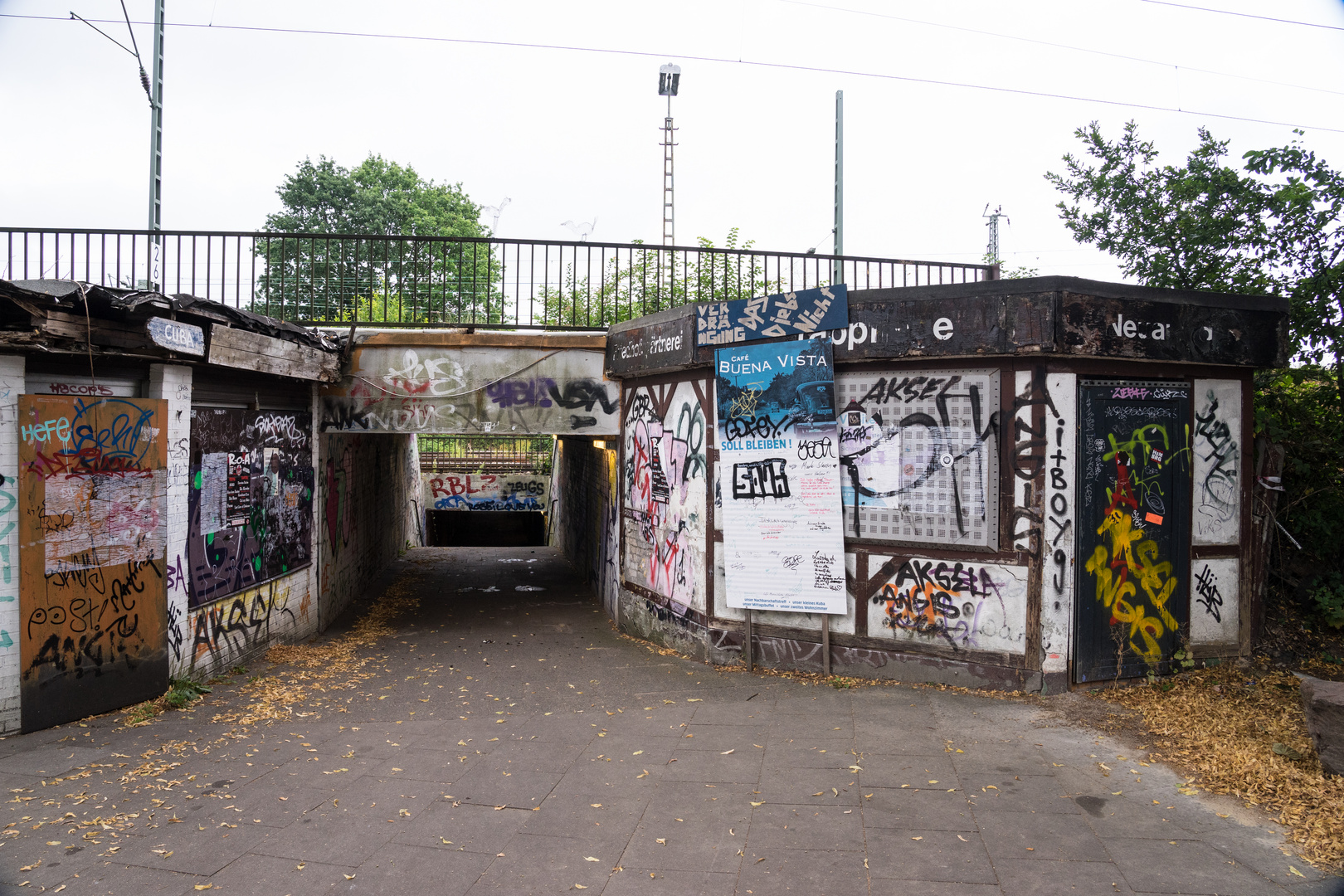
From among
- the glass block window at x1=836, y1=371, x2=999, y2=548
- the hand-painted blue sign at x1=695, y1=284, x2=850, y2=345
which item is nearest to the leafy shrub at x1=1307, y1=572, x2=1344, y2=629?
the glass block window at x1=836, y1=371, x2=999, y2=548

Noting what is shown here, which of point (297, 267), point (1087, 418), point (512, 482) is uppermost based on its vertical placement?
point (297, 267)

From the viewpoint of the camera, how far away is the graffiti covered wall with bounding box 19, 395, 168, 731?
17.3 feet

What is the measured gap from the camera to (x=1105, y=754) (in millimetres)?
4863

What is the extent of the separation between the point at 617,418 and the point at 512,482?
12.2 metres

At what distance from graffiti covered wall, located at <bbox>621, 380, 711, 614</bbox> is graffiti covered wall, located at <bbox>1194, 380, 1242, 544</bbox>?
431 cm

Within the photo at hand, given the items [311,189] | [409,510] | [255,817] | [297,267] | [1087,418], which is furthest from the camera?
[311,189]

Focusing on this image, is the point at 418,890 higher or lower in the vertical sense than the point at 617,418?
lower

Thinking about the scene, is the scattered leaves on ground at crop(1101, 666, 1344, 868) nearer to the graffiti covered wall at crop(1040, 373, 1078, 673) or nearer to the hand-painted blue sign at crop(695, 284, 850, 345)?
the graffiti covered wall at crop(1040, 373, 1078, 673)

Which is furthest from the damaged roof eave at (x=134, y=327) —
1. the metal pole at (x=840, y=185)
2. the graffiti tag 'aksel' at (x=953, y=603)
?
the metal pole at (x=840, y=185)

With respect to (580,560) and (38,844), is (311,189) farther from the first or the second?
(38,844)

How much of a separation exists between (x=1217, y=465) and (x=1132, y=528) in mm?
1082

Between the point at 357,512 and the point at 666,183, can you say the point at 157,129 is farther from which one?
the point at 666,183

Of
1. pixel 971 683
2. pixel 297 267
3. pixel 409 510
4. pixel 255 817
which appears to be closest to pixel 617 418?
pixel 297 267

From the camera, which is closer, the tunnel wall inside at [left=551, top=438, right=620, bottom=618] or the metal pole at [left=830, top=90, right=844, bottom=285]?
the tunnel wall inside at [left=551, top=438, right=620, bottom=618]
